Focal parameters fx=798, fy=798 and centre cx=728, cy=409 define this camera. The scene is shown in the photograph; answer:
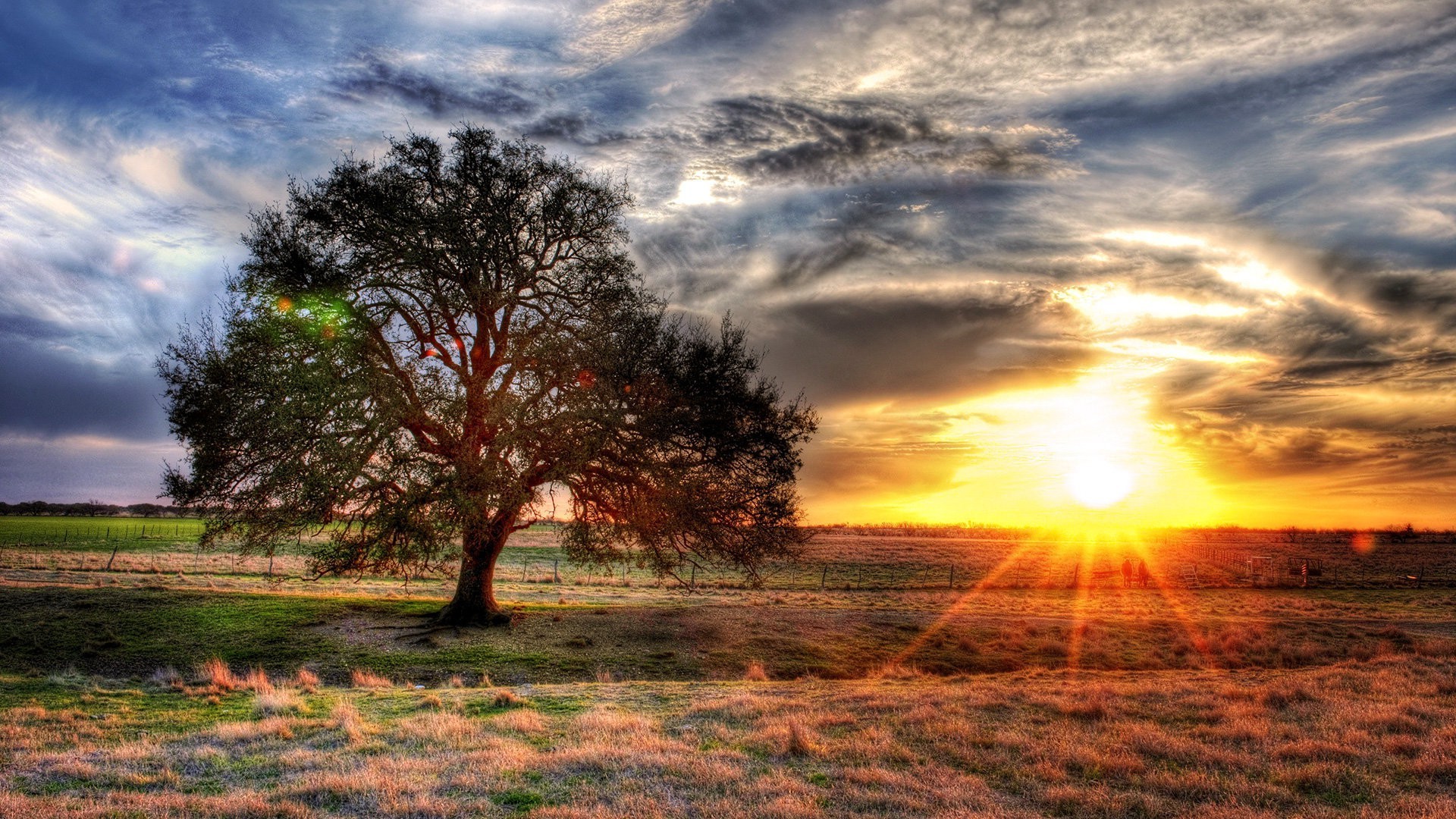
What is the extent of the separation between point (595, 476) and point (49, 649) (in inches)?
577

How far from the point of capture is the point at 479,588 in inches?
977

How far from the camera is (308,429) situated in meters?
19.5

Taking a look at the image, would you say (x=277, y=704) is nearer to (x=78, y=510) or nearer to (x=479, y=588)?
(x=479, y=588)

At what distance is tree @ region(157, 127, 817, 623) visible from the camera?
20016 millimetres

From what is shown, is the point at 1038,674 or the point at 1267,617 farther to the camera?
the point at 1267,617

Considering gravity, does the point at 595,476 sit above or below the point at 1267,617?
above

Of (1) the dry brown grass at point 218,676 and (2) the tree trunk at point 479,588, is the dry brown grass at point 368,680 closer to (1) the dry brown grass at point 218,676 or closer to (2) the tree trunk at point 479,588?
(1) the dry brown grass at point 218,676

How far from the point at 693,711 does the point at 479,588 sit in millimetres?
12706

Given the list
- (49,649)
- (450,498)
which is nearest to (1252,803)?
(450,498)

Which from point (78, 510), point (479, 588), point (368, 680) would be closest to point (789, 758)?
point (368, 680)

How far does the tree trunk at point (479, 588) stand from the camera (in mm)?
24172

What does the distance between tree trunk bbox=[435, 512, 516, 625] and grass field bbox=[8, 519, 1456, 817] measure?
3.05 feet

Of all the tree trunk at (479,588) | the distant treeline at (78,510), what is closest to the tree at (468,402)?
the tree trunk at (479,588)

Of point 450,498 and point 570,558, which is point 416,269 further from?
point 570,558
